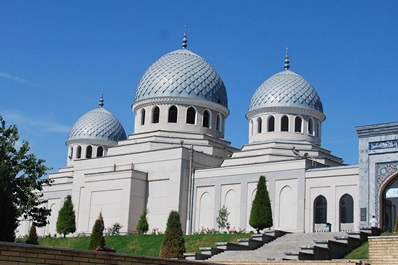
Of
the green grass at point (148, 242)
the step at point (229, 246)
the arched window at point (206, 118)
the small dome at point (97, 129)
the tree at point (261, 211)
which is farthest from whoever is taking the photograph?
the small dome at point (97, 129)

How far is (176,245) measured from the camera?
747 inches

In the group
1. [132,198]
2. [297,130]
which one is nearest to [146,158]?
[132,198]

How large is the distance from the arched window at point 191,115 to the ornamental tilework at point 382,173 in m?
12.9

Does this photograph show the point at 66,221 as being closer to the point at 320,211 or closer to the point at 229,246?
the point at 320,211

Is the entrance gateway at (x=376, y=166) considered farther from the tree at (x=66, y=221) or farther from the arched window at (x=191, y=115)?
the tree at (x=66, y=221)

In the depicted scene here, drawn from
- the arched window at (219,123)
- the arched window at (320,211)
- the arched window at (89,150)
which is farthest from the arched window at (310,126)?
the arched window at (89,150)

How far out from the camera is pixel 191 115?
33.2m

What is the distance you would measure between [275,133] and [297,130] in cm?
119

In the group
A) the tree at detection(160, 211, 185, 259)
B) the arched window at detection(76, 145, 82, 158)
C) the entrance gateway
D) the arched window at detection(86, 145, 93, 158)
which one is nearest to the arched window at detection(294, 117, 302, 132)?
the entrance gateway

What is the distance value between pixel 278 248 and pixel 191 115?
15.1 m

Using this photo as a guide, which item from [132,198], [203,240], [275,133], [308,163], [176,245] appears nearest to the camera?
[176,245]

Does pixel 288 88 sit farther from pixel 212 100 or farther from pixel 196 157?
pixel 196 157

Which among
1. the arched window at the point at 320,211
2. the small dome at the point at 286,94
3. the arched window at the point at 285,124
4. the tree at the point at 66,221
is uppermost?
the small dome at the point at 286,94

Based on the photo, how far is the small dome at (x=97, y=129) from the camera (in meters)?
40.6
